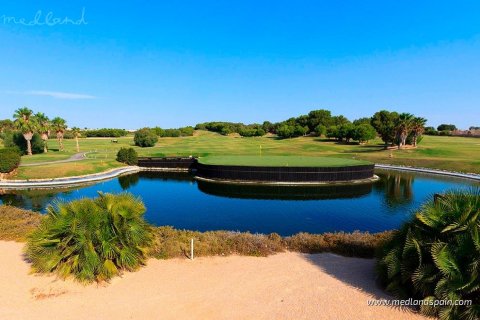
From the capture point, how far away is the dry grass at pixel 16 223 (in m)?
16.9

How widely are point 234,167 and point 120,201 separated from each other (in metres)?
32.3

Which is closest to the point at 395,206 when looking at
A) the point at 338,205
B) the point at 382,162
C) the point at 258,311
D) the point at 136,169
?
the point at 338,205

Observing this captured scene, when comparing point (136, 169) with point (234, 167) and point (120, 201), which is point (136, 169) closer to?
point (234, 167)

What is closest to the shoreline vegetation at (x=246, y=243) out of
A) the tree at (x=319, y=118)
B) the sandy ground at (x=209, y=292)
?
the sandy ground at (x=209, y=292)

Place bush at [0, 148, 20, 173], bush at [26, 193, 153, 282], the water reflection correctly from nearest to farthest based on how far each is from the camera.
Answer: bush at [26, 193, 153, 282]
the water reflection
bush at [0, 148, 20, 173]

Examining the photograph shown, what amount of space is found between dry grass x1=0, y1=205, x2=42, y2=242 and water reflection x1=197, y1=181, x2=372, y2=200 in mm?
20470

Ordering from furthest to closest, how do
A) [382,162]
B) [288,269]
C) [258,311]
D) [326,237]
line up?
[382,162] → [326,237] → [288,269] → [258,311]

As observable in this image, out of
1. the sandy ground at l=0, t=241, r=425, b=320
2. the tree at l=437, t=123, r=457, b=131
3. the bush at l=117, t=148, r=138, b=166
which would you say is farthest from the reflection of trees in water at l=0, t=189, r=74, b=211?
the tree at l=437, t=123, r=457, b=131

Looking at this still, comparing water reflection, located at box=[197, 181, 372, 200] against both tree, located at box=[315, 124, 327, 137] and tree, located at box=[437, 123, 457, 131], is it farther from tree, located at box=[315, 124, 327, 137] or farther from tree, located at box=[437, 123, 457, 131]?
tree, located at box=[437, 123, 457, 131]

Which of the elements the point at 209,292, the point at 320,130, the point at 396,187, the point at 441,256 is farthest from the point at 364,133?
the point at 209,292

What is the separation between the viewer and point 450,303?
8523mm

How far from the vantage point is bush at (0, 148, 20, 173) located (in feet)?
142

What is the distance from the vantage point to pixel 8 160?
143 feet

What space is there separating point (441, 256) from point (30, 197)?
40398mm
